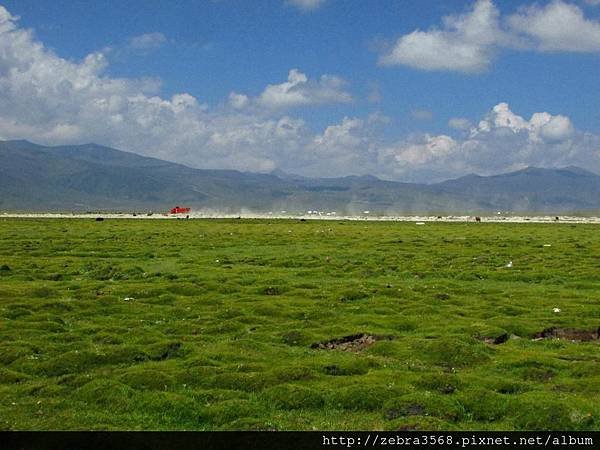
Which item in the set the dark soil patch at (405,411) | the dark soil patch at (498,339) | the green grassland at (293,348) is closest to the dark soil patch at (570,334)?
the green grassland at (293,348)

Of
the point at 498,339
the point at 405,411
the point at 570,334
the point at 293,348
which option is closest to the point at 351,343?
the point at 293,348

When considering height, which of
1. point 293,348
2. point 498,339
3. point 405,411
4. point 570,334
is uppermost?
point 570,334

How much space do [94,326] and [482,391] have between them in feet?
62.3

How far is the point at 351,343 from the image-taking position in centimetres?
2833

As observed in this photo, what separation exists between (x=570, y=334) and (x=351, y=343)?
36.0 ft

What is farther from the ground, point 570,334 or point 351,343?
point 570,334

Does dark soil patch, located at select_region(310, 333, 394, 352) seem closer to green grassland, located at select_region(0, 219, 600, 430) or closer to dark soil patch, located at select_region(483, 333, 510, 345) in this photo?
green grassland, located at select_region(0, 219, 600, 430)

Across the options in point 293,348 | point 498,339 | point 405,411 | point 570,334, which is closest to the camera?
point 405,411

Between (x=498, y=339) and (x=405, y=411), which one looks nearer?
(x=405, y=411)

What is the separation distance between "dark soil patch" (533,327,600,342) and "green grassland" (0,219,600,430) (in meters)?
0.42

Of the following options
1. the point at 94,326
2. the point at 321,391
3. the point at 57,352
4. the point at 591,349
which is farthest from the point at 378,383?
the point at 94,326

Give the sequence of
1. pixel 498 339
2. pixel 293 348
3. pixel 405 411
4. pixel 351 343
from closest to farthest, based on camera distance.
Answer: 1. pixel 405 411
2. pixel 293 348
3. pixel 351 343
4. pixel 498 339

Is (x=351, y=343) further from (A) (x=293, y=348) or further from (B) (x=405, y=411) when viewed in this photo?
(B) (x=405, y=411)

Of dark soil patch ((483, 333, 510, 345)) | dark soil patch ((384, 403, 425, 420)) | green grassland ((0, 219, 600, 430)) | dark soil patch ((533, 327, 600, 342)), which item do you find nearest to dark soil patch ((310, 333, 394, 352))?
green grassland ((0, 219, 600, 430))
